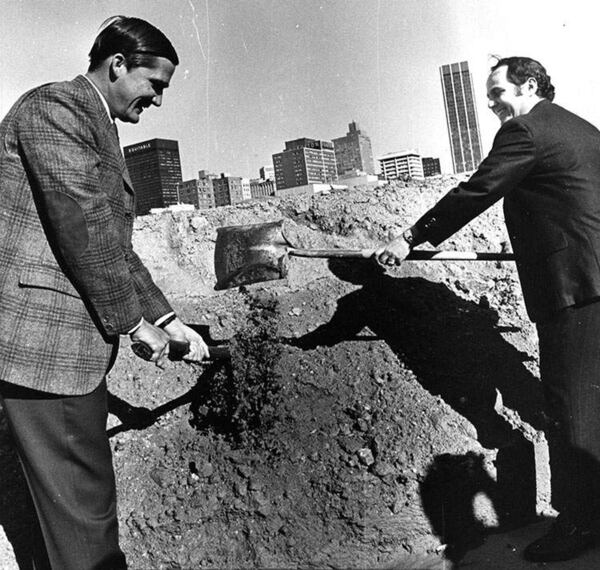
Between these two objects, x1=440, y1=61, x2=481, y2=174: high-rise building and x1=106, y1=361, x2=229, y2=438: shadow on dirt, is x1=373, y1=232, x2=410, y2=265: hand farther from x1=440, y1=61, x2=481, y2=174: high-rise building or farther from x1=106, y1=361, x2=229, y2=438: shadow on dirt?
x1=440, y1=61, x2=481, y2=174: high-rise building

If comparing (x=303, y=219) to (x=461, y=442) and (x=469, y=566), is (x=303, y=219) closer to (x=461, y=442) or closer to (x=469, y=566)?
(x=461, y=442)

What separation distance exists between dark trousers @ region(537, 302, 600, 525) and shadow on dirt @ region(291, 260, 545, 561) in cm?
50

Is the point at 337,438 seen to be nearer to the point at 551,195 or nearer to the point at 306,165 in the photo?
the point at 551,195

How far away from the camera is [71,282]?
197cm

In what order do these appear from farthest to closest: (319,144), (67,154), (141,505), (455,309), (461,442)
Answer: (319,144), (455,309), (461,442), (141,505), (67,154)

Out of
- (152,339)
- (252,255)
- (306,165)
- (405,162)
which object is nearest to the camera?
(152,339)

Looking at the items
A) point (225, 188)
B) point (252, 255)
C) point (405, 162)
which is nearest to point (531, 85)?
point (252, 255)

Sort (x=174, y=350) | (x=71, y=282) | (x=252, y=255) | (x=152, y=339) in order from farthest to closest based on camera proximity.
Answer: (x=252, y=255)
(x=174, y=350)
(x=152, y=339)
(x=71, y=282)

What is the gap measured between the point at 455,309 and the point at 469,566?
6.37 ft

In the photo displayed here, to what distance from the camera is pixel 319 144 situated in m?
11.1

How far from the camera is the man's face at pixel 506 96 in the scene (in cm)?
296

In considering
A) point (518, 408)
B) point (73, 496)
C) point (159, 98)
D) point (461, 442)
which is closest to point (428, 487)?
point (461, 442)

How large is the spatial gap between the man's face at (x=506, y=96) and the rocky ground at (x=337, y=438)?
5.30 ft

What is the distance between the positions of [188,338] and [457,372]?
2021 millimetres
